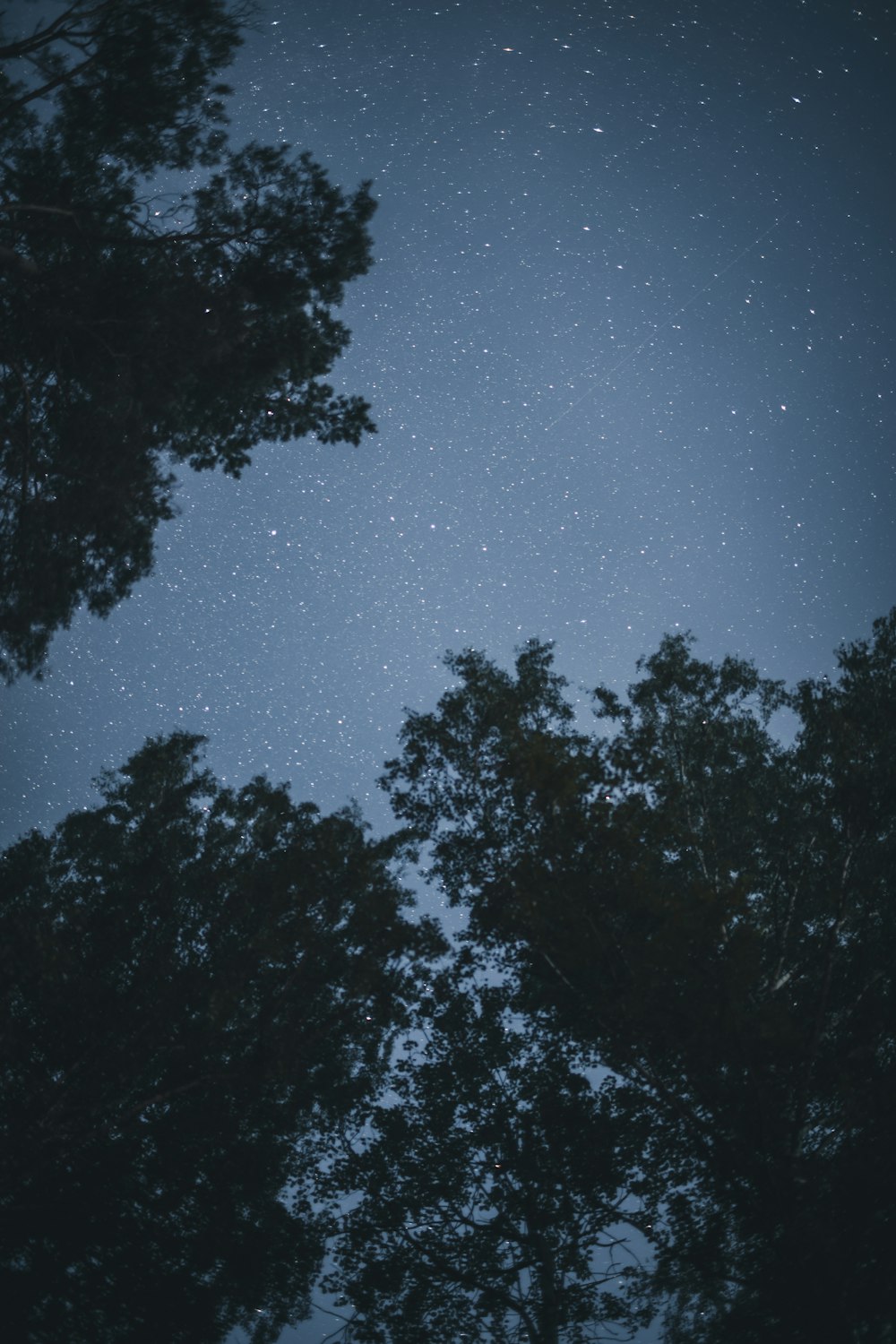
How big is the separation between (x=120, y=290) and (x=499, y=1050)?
14.0 m

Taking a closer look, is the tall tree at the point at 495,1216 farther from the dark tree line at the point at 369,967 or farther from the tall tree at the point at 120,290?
the tall tree at the point at 120,290

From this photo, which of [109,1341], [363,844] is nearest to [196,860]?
[363,844]

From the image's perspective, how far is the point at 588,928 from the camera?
359 inches

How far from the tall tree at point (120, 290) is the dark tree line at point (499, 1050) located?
5648mm

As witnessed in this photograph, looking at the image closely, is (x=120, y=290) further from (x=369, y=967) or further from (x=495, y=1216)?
(x=495, y=1216)

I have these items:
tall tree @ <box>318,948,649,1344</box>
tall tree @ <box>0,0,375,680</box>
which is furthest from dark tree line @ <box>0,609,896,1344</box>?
tall tree @ <box>0,0,375,680</box>

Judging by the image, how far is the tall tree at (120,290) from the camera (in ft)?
28.7

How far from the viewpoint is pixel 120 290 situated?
9312 millimetres

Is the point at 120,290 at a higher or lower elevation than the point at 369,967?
higher

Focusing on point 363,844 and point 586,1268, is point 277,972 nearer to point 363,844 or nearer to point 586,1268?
point 363,844

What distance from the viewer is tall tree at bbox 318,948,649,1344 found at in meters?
11.1

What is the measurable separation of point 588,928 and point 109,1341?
35.0ft

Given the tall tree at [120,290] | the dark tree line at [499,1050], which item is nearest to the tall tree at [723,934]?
the dark tree line at [499,1050]

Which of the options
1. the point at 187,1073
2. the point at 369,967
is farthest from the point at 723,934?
the point at 187,1073
